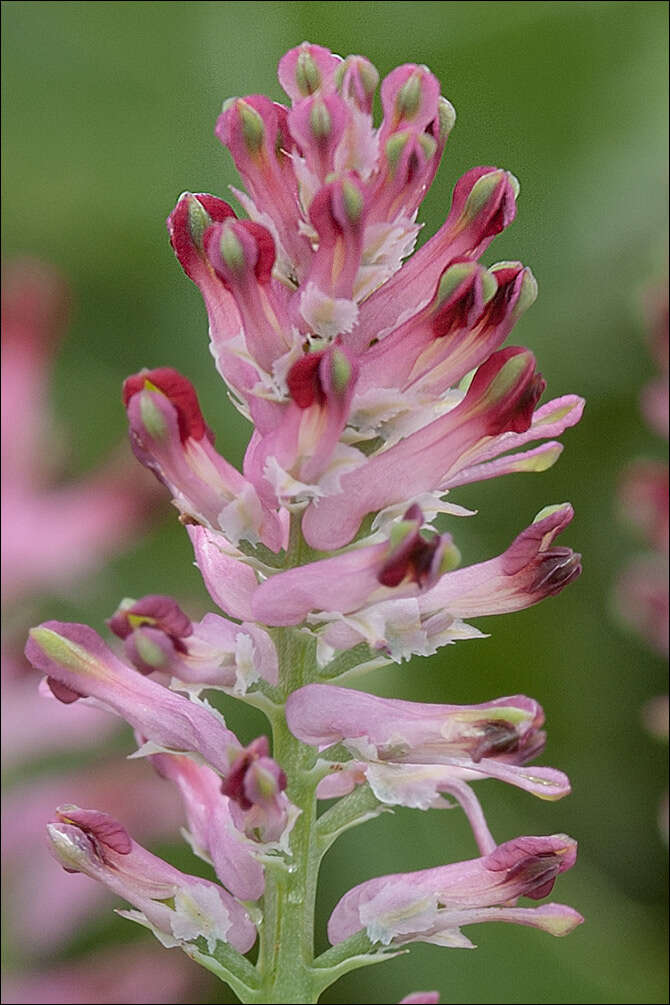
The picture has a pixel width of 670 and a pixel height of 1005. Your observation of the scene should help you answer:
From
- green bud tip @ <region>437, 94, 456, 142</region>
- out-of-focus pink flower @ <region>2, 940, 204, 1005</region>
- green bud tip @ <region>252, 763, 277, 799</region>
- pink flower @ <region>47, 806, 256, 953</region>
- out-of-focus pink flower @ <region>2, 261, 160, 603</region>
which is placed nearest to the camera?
green bud tip @ <region>252, 763, 277, 799</region>

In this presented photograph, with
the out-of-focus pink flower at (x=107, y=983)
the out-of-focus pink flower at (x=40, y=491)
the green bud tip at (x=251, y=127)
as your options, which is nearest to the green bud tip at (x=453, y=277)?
the green bud tip at (x=251, y=127)

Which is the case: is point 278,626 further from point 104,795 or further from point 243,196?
point 104,795

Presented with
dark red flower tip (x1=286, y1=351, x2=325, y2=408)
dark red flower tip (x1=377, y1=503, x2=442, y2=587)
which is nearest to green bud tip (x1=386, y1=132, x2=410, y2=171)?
dark red flower tip (x1=286, y1=351, x2=325, y2=408)

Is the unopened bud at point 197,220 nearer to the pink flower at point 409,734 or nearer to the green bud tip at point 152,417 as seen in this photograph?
the green bud tip at point 152,417

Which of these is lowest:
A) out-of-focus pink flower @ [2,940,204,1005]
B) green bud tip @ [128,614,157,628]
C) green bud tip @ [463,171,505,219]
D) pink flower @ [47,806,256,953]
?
out-of-focus pink flower @ [2,940,204,1005]

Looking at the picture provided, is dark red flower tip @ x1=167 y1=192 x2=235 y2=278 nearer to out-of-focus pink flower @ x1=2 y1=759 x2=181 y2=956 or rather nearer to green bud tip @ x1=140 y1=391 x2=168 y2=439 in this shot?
green bud tip @ x1=140 y1=391 x2=168 y2=439

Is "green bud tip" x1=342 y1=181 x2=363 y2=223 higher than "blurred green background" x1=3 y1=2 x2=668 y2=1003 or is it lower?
higher

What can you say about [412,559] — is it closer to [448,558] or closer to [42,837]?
[448,558]
